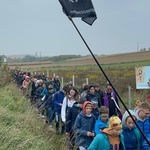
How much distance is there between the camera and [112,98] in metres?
10.9

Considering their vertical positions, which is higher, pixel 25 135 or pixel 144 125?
pixel 144 125

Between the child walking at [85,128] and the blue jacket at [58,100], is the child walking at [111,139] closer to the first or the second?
the child walking at [85,128]

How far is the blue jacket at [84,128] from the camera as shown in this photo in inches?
283

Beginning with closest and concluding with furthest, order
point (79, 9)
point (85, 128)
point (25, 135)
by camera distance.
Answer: point (79, 9), point (25, 135), point (85, 128)

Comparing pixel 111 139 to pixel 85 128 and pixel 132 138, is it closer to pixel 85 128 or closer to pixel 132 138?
pixel 132 138

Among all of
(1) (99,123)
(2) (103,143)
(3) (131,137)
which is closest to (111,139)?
(2) (103,143)

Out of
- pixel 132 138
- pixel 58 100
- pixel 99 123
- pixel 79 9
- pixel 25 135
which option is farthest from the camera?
pixel 58 100

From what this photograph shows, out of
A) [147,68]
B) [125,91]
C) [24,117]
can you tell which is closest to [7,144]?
[24,117]

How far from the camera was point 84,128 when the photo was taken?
7273 millimetres

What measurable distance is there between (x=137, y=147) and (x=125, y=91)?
16.3 meters

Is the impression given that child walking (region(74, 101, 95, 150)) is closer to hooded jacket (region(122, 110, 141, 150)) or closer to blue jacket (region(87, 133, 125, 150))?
hooded jacket (region(122, 110, 141, 150))

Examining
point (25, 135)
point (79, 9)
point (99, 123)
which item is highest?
point (79, 9)

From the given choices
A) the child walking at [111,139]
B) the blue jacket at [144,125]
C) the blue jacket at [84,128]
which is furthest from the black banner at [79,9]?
the blue jacket at [84,128]

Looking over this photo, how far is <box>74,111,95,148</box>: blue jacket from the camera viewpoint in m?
7.20
